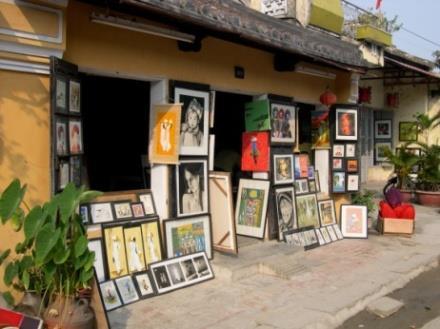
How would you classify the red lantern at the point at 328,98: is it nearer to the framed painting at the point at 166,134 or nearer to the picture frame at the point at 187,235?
the picture frame at the point at 187,235

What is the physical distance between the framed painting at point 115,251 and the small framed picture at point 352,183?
5.68m

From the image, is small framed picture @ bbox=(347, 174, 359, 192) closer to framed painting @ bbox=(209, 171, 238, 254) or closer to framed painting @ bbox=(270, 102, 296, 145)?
framed painting @ bbox=(270, 102, 296, 145)

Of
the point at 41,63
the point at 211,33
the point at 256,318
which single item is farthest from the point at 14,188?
the point at 211,33

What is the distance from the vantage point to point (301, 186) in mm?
9602

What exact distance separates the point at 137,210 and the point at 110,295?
1.24 m

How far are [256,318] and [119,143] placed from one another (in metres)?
4.68

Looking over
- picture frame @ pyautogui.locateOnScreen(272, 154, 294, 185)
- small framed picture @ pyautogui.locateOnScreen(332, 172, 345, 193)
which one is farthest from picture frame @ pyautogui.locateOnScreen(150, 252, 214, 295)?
small framed picture @ pyautogui.locateOnScreen(332, 172, 345, 193)

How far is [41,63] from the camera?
536 cm

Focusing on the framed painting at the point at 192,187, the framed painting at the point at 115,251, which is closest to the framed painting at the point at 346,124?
the framed painting at the point at 192,187

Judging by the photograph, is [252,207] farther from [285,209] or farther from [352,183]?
[352,183]

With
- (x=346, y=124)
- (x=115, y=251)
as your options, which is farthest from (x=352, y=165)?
(x=115, y=251)

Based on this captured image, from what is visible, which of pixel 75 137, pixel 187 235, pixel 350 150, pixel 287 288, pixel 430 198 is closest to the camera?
pixel 75 137

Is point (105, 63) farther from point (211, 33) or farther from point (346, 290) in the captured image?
point (346, 290)

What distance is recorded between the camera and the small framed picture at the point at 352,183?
1064 cm
